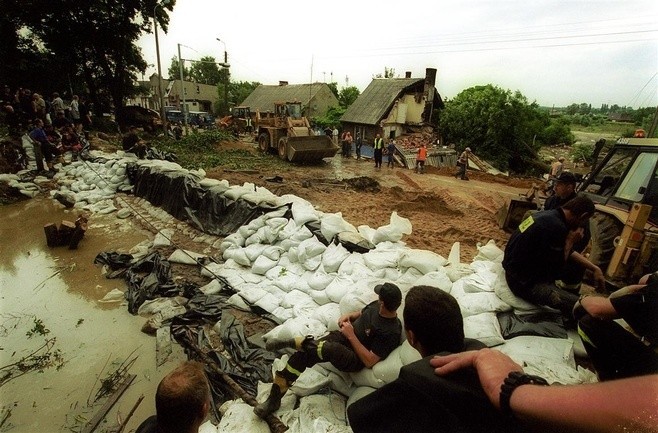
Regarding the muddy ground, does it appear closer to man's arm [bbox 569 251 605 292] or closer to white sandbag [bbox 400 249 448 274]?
white sandbag [bbox 400 249 448 274]

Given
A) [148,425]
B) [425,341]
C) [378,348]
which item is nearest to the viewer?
[425,341]

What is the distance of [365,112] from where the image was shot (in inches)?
Result: 753

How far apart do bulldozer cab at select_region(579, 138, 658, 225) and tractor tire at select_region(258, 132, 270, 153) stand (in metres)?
11.3

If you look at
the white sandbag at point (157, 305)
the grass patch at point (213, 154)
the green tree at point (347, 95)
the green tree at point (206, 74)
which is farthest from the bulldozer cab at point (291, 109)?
the green tree at point (206, 74)

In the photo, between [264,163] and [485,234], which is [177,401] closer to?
[485,234]

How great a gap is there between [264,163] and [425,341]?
35.9 ft

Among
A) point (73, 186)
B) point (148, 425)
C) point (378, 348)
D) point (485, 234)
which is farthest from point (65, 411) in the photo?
point (73, 186)

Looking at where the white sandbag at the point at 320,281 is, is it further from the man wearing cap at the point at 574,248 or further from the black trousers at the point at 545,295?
the man wearing cap at the point at 574,248

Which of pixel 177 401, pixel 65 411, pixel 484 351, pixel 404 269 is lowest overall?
pixel 65 411

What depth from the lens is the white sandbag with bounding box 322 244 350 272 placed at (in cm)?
333

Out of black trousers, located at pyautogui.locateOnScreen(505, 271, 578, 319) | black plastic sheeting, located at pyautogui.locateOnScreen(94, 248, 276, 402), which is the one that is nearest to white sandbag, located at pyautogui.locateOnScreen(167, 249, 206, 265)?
black plastic sheeting, located at pyautogui.locateOnScreen(94, 248, 276, 402)

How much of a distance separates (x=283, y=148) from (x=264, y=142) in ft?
5.61

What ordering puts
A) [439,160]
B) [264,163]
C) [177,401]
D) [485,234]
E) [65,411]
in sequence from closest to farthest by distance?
[177,401]
[65,411]
[485,234]
[264,163]
[439,160]

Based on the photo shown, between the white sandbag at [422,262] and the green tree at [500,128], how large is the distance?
13.7 m
